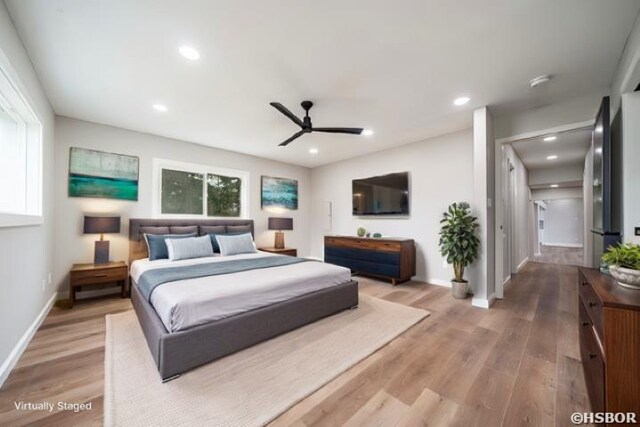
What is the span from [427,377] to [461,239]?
2256 millimetres

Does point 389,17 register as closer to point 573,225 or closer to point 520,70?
point 520,70

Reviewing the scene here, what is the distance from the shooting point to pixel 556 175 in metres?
6.96

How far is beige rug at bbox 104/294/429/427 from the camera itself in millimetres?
1534

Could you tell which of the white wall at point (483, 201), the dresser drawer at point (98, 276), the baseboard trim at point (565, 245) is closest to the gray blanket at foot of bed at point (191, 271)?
the dresser drawer at point (98, 276)

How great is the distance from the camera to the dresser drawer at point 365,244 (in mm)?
4527

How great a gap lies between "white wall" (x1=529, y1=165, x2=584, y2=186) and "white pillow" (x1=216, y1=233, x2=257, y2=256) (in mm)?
8119

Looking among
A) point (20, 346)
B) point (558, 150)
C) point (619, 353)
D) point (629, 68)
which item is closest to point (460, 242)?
point (629, 68)

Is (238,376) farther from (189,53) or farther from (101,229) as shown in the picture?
(101,229)

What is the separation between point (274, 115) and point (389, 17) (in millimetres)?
2075

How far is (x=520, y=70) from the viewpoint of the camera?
2.54m

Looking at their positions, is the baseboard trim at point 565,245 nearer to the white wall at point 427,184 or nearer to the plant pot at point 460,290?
the white wall at point 427,184

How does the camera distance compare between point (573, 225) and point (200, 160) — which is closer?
point (200, 160)

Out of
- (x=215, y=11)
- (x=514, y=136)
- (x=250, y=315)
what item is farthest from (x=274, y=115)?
(x=514, y=136)

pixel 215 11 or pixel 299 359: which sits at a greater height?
pixel 215 11
